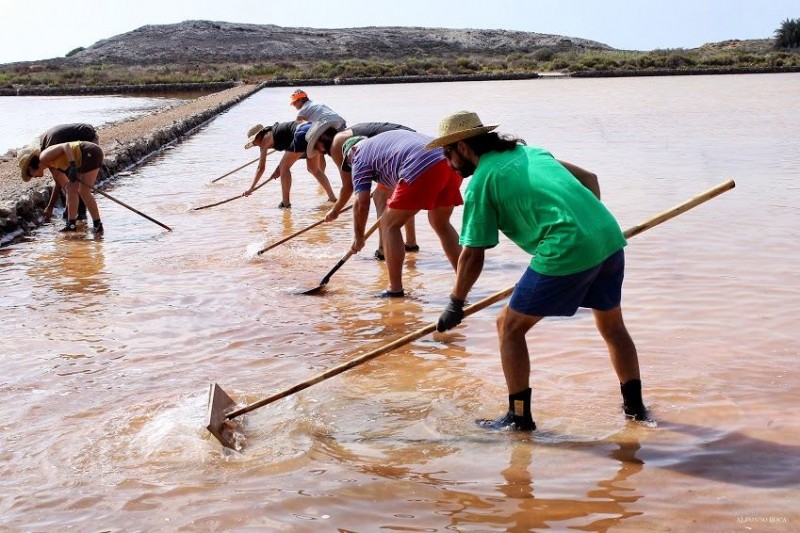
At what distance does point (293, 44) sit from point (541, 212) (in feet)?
282

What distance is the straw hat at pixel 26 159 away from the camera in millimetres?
8203

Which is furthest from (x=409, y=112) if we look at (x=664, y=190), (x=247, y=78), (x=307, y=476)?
(x=247, y=78)

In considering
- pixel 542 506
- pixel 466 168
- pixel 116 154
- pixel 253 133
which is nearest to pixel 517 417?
pixel 542 506

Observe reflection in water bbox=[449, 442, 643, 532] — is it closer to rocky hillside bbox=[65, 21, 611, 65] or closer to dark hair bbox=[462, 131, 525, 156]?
dark hair bbox=[462, 131, 525, 156]

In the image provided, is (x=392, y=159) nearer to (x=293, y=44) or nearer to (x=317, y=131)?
(x=317, y=131)

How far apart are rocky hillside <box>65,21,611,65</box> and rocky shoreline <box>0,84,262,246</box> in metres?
54.1

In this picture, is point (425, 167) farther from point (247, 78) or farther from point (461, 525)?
point (247, 78)

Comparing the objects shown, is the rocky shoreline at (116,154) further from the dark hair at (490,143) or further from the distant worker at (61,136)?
the dark hair at (490,143)

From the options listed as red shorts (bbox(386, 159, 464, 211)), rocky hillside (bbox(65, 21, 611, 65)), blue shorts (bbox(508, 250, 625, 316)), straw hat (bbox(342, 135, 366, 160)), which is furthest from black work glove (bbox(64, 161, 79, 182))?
rocky hillside (bbox(65, 21, 611, 65))

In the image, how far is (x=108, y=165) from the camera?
12891 mm

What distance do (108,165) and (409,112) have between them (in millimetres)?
10652

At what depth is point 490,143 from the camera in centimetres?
339

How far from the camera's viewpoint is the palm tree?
56312 millimetres

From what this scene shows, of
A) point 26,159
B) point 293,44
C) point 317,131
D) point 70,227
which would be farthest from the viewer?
point 293,44
